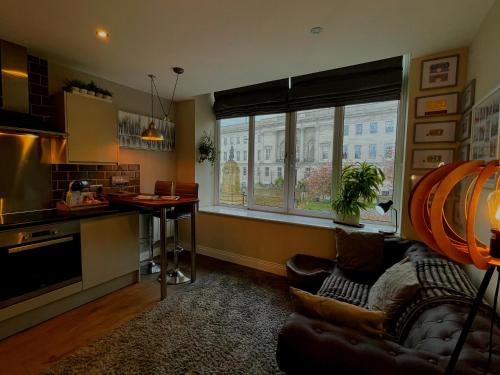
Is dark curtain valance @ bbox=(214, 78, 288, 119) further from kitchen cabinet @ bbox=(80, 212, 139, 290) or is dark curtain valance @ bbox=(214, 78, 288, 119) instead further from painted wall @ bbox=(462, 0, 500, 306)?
kitchen cabinet @ bbox=(80, 212, 139, 290)

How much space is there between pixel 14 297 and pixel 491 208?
2966mm

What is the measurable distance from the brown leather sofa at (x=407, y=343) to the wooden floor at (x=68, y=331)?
71.3 inches

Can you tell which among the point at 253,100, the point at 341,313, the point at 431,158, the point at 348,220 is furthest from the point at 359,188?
the point at 253,100

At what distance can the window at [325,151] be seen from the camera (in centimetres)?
320

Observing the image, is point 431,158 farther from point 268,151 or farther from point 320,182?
point 268,151

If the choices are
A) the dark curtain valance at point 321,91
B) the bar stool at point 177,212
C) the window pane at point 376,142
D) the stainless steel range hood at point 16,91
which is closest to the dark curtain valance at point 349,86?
the dark curtain valance at point 321,91

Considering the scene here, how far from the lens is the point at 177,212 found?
286 centimetres

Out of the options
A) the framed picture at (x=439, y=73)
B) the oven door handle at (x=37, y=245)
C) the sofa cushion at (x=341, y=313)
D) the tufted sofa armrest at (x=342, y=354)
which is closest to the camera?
the tufted sofa armrest at (x=342, y=354)

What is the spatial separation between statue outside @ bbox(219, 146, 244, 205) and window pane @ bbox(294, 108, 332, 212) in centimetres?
102

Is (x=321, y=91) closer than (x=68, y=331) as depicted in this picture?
No

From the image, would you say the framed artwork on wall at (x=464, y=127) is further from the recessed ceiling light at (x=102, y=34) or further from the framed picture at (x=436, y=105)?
the recessed ceiling light at (x=102, y=34)

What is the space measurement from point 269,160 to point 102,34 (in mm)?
2418

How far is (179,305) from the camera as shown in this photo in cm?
237

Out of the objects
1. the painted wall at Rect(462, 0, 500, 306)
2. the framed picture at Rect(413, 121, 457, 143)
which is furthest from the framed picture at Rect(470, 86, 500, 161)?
the framed picture at Rect(413, 121, 457, 143)
